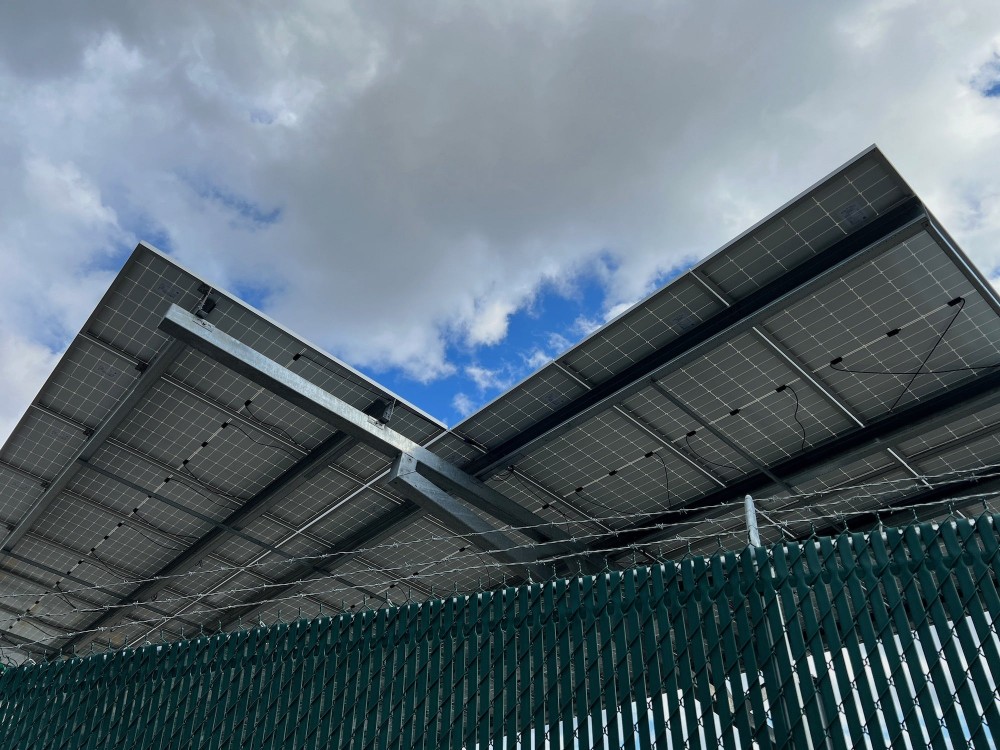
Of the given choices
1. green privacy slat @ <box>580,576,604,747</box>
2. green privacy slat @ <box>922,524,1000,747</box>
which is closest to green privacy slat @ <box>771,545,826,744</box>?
green privacy slat @ <box>922,524,1000,747</box>

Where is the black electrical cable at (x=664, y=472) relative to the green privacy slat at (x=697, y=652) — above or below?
above

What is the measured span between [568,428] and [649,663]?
6353 millimetres

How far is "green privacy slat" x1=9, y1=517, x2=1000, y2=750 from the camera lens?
29.1ft

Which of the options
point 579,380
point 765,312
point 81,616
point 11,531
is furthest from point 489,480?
point 81,616

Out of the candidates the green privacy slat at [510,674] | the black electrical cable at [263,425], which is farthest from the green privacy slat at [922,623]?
the black electrical cable at [263,425]

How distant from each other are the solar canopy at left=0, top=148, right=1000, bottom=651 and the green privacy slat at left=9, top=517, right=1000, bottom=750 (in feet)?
11.7

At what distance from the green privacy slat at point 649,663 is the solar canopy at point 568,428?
141 inches

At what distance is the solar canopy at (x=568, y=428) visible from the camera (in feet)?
43.7

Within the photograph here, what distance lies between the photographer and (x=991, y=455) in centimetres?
1537

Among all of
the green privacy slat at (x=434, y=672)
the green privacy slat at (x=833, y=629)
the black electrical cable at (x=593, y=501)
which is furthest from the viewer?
the black electrical cable at (x=593, y=501)

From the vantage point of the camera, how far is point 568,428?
16.0 metres

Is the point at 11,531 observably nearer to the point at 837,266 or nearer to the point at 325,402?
the point at 325,402

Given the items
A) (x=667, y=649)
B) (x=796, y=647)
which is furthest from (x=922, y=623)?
(x=667, y=649)

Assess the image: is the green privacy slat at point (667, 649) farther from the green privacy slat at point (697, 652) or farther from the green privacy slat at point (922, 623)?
the green privacy slat at point (922, 623)
